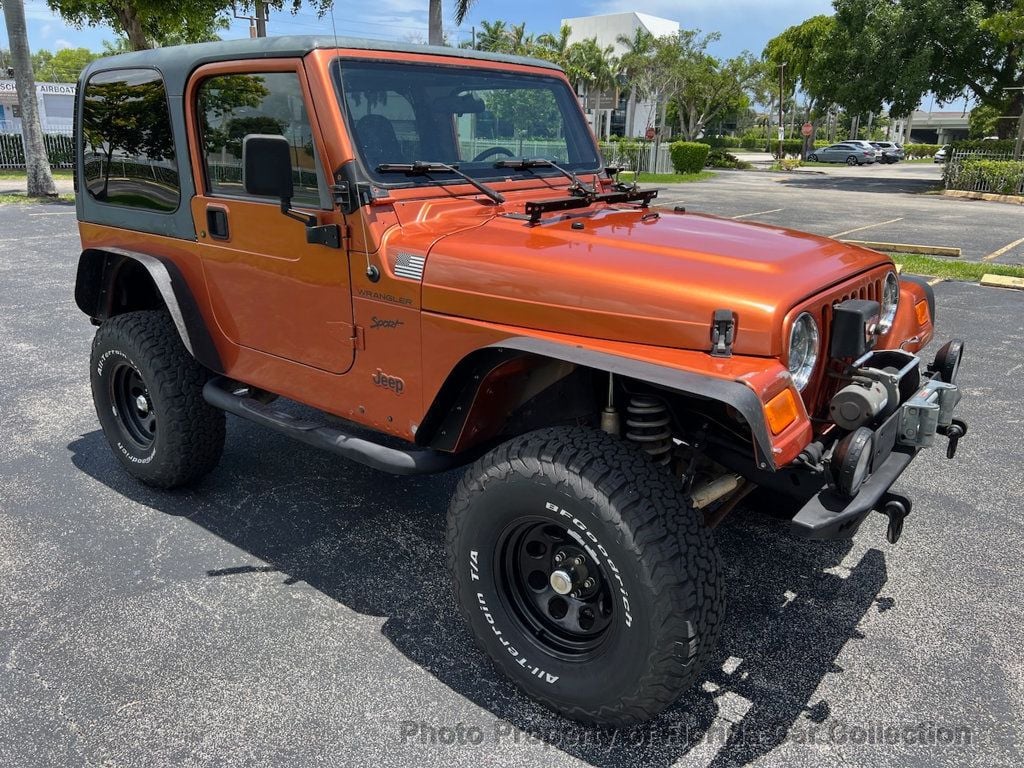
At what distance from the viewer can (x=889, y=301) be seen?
304 cm

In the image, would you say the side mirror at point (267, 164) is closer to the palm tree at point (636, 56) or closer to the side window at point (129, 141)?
the side window at point (129, 141)

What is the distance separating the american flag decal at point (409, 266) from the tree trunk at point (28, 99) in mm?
17796

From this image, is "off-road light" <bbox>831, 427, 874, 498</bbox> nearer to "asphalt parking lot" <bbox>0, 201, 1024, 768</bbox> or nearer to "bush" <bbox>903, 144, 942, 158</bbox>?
"asphalt parking lot" <bbox>0, 201, 1024, 768</bbox>

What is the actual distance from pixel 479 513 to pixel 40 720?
1552 millimetres

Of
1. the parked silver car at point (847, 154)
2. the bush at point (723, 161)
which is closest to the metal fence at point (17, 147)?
the bush at point (723, 161)

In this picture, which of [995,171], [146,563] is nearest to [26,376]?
[146,563]

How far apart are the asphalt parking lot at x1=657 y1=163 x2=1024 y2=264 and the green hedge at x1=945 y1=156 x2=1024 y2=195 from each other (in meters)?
1.00

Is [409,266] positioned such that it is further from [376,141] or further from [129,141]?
[129,141]

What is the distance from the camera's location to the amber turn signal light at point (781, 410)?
2094mm

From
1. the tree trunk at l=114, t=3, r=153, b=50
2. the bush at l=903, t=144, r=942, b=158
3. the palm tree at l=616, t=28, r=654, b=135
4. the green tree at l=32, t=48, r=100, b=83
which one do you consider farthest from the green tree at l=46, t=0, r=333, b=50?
the green tree at l=32, t=48, r=100, b=83

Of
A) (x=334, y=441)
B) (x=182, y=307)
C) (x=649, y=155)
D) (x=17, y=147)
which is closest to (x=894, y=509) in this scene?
(x=334, y=441)

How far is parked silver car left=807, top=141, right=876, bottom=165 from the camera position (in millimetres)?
45781

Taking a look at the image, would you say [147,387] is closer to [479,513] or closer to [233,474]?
[233,474]

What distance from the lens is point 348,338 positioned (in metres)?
3.02
